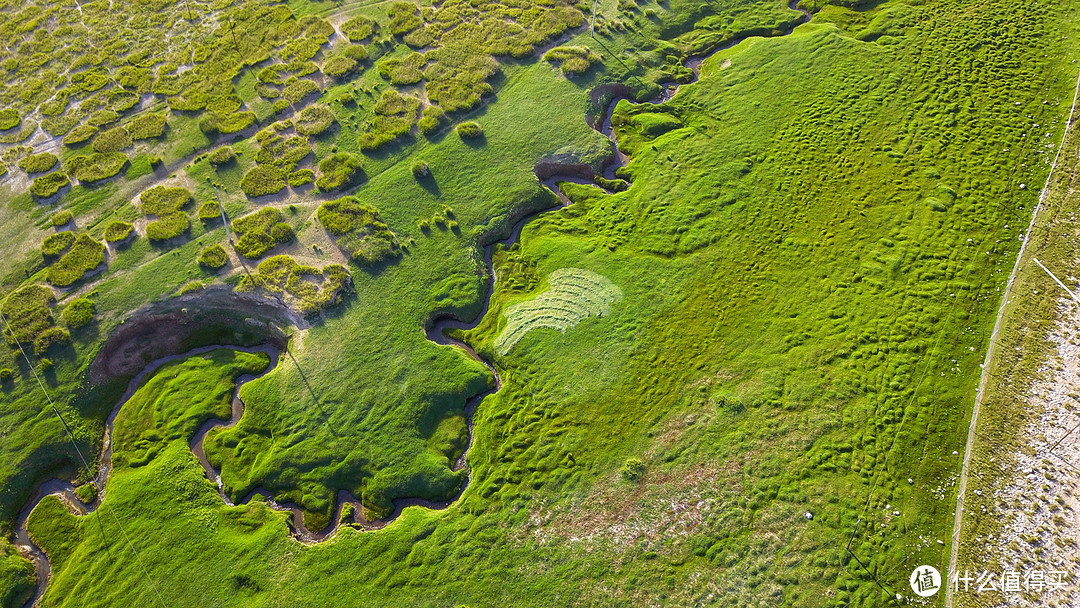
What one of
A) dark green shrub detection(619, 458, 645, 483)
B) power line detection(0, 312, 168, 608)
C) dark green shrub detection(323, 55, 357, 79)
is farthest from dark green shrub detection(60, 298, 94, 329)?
dark green shrub detection(619, 458, 645, 483)

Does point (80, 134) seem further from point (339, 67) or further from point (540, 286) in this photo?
point (540, 286)

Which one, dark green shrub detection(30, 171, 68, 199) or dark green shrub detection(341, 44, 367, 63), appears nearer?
dark green shrub detection(30, 171, 68, 199)

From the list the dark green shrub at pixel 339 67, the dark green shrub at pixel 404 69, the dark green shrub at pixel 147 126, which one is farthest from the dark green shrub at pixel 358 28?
the dark green shrub at pixel 147 126

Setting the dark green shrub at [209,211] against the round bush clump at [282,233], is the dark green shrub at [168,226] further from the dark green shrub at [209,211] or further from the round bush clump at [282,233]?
the round bush clump at [282,233]

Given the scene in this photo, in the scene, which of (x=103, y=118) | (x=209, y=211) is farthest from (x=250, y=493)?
(x=103, y=118)

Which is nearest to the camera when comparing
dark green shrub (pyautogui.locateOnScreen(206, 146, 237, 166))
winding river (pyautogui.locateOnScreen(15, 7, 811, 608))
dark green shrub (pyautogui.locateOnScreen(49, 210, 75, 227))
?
winding river (pyautogui.locateOnScreen(15, 7, 811, 608))

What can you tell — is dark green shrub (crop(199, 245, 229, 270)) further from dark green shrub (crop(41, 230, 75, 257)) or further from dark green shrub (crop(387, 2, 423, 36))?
dark green shrub (crop(387, 2, 423, 36))
